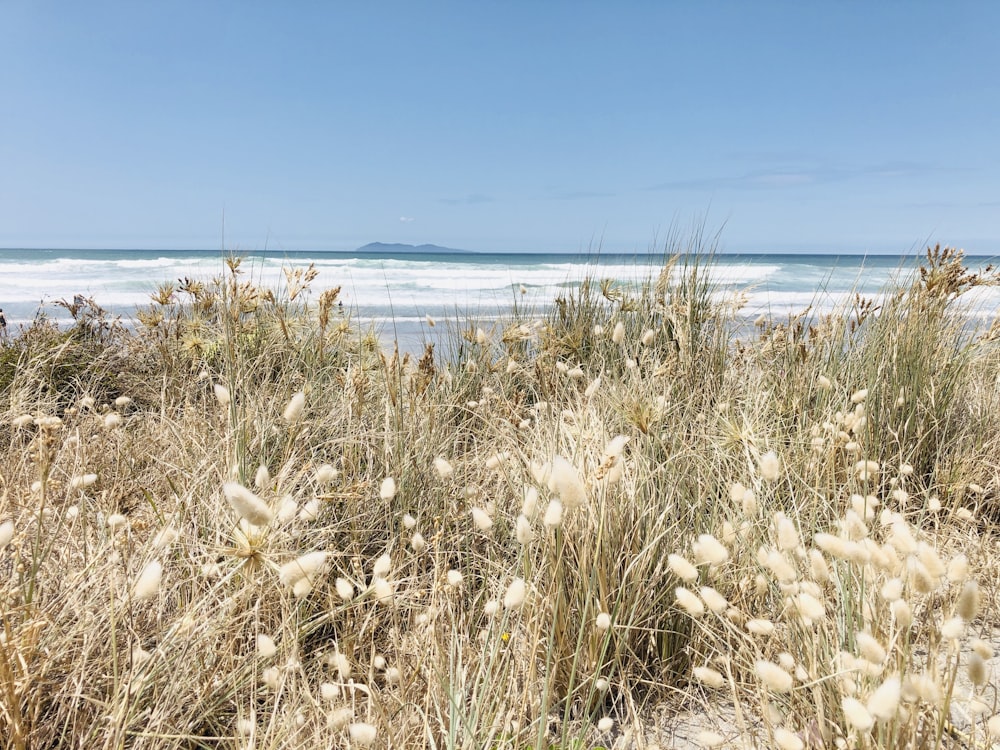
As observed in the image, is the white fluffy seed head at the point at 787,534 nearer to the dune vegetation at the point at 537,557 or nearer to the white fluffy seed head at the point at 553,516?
the dune vegetation at the point at 537,557

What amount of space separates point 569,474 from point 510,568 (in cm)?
109

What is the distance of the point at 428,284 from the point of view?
21.2 meters

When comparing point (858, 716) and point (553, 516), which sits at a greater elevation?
point (553, 516)

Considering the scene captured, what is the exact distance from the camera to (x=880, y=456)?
10.2ft

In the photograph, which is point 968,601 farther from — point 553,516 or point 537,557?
point 537,557

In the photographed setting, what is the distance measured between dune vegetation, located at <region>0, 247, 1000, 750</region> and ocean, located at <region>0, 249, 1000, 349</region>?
0.51 metres

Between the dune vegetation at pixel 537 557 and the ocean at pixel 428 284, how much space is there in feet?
1.67

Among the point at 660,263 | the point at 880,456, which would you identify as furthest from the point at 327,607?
the point at 660,263

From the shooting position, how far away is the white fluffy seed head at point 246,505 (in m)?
0.98

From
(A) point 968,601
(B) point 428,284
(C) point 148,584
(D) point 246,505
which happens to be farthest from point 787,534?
(B) point 428,284

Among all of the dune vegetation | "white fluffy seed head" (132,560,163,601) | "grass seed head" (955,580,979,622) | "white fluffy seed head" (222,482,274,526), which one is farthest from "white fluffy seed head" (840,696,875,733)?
"white fluffy seed head" (132,560,163,601)

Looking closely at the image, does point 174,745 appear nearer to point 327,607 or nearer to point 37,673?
point 37,673

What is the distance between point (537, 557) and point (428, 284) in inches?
770

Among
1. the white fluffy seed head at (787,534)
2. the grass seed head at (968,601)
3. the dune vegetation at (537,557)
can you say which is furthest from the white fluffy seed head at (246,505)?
the grass seed head at (968,601)
